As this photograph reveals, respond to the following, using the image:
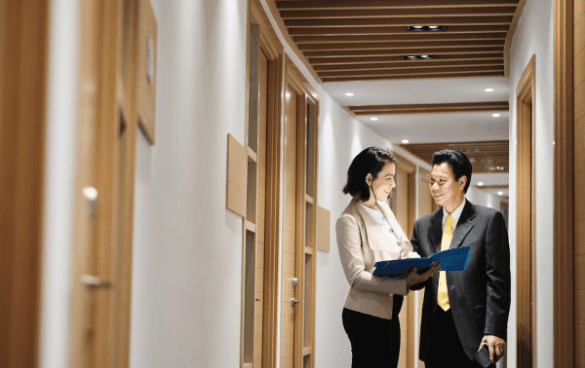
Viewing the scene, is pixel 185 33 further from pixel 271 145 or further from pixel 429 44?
pixel 429 44

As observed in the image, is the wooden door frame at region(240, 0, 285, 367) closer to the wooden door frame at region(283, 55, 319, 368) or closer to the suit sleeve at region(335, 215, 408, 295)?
the wooden door frame at region(283, 55, 319, 368)

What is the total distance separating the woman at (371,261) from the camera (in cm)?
295

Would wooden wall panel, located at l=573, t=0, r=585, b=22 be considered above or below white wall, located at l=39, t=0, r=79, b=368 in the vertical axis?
above

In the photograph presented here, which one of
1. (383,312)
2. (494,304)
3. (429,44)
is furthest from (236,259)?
(429,44)

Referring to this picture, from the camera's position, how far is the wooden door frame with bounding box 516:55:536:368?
4121 millimetres

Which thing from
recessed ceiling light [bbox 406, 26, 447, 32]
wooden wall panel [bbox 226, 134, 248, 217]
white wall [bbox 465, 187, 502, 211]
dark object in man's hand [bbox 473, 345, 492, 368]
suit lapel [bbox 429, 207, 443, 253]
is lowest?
dark object in man's hand [bbox 473, 345, 492, 368]

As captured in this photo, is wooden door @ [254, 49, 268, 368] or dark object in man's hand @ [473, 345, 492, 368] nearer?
dark object in man's hand @ [473, 345, 492, 368]

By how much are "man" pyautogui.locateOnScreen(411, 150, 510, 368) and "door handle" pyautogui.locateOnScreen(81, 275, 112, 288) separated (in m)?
2.30

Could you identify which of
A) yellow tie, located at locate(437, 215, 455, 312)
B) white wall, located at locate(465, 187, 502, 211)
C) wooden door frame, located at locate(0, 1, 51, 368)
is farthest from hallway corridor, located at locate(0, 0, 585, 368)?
white wall, located at locate(465, 187, 502, 211)

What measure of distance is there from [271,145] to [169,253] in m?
2.43

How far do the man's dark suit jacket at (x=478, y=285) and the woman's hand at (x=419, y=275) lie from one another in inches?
7.2

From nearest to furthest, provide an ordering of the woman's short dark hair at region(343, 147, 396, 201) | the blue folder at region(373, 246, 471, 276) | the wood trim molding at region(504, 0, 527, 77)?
1. the blue folder at region(373, 246, 471, 276)
2. the woman's short dark hair at region(343, 147, 396, 201)
3. the wood trim molding at region(504, 0, 527, 77)

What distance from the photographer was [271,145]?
4.40 m

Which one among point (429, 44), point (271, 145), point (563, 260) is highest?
point (429, 44)
